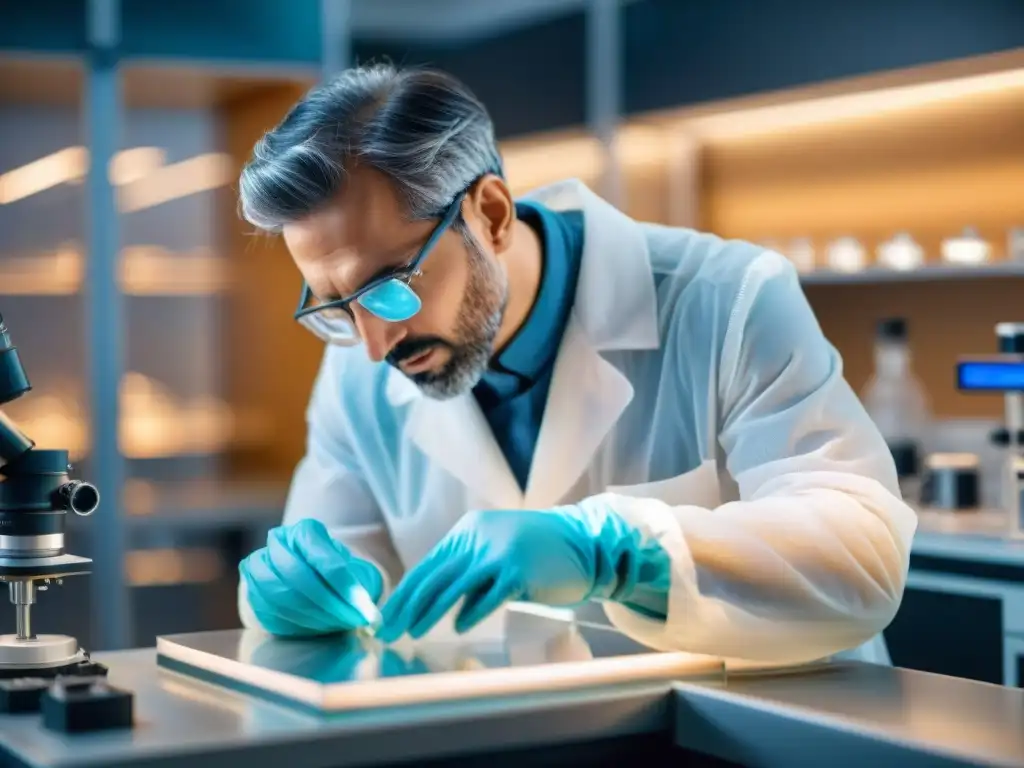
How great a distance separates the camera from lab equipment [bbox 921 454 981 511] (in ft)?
11.0

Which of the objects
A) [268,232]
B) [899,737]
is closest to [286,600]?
[268,232]

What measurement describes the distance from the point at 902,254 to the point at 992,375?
0.59m

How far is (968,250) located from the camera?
11.2 feet

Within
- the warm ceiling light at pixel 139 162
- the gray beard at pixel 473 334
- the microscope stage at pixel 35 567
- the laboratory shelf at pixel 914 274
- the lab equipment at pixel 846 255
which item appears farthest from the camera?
the warm ceiling light at pixel 139 162

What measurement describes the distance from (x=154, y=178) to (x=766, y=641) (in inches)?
151

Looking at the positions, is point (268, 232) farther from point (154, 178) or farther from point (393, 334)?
point (154, 178)

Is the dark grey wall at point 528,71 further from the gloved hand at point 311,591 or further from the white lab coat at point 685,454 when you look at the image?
the gloved hand at point 311,591

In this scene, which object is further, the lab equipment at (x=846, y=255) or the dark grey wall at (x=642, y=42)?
the lab equipment at (x=846, y=255)

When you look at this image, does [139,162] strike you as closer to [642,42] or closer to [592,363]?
[642,42]

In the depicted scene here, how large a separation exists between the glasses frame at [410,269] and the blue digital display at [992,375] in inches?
66.2

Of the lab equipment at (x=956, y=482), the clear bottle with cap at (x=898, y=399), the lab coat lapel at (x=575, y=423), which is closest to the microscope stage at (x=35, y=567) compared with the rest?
the lab coat lapel at (x=575, y=423)

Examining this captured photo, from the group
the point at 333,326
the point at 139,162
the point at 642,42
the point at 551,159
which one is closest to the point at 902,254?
the point at 642,42

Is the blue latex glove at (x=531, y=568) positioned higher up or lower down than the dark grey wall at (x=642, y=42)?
lower down

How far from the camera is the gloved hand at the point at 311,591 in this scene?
5.10 ft
